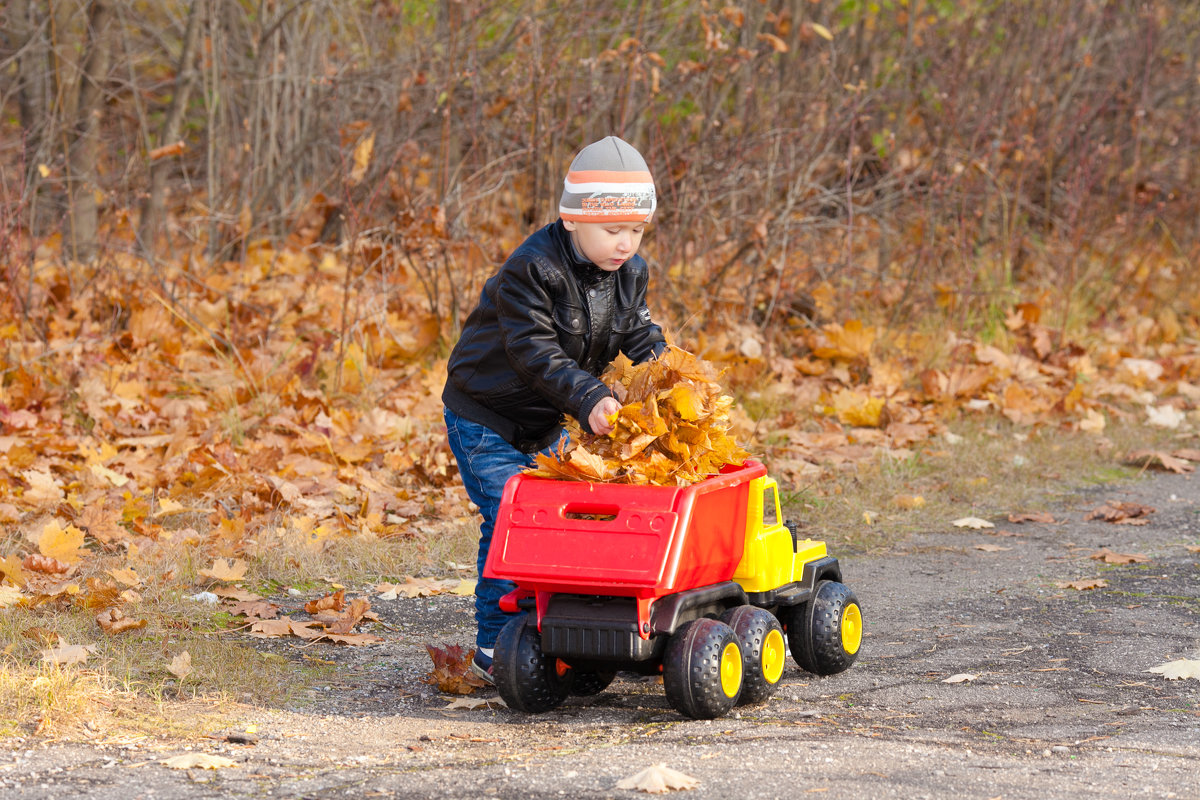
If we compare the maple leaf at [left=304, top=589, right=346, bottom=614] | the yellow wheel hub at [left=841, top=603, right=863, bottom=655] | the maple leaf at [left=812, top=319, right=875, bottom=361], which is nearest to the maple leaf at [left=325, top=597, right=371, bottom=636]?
the maple leaf at [left=304, top=589, right=346, bottom=614]

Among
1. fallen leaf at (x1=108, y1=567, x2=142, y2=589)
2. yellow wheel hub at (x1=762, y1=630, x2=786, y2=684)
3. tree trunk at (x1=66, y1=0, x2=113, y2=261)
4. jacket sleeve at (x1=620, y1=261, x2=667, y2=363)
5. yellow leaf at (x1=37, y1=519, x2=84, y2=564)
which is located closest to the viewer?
yellow wheel hub at (x1=762, y1=630, x2=786, y2=684)

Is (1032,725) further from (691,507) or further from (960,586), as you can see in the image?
(960,586)

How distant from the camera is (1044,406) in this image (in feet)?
24.0

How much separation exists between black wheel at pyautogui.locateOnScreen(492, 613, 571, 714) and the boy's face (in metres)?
0.96

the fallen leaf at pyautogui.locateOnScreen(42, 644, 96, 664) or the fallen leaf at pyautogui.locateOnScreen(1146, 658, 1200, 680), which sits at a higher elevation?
the fallen leaf at pyautogui.locateOnScreen(1146, 658, 1200, 680)

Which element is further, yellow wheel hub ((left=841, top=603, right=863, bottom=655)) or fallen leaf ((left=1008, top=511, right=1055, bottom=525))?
fallen leaf ((left=1008, top=511, right=1055, bottom=525))

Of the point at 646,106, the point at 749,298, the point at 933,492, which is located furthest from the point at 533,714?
the point at 646,106

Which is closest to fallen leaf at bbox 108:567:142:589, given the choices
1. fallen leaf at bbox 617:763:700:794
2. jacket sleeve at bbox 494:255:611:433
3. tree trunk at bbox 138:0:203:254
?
jacket sleeve at bbox 494:255:611:433

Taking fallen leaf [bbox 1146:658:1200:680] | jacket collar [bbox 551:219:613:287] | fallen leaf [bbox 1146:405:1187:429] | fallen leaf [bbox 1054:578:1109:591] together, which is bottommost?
fallen leaf [bbox 1054:578:1109:591]

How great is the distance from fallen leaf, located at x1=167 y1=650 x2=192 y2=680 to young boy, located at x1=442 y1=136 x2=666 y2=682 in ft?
2.54

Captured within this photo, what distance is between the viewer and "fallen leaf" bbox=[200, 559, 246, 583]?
168 inches

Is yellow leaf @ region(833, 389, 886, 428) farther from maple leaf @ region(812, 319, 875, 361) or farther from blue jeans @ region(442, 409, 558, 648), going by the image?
blue jeans @ region(442, 409, 558, 648)

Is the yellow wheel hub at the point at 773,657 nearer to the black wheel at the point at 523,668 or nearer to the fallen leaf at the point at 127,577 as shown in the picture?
the black wheel at the point at 523,668

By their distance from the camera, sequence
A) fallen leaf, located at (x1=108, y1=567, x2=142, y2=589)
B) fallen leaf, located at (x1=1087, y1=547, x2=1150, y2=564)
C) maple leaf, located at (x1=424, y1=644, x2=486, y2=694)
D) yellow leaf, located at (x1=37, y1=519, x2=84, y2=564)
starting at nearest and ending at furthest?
maple leaf, located at (x1=424, y1=644, x2=486, y2=694), fallen leaf, located at (x1=108, y1=567, x2=142, y2=589), yellow leaf, located at (x1=37, y1=519, x2=84, y2=564), fallen leaf, located at (x1=1087, y1=547, x2=1150, y2=564)
